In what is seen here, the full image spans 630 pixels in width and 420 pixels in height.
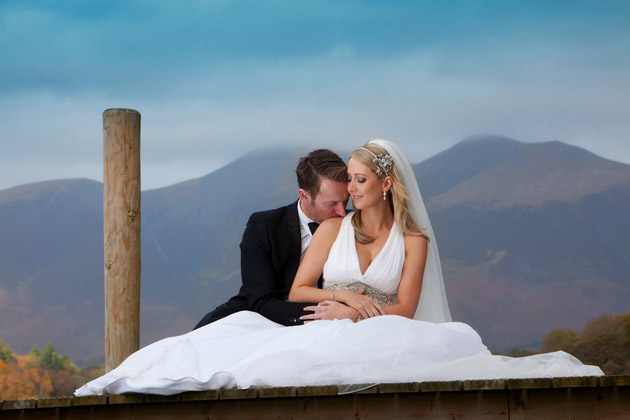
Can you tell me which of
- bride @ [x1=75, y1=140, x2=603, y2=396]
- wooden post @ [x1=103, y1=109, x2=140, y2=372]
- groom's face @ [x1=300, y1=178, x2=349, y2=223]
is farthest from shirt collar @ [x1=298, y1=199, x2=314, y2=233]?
wooden post @ [x1=103, y1=109, x2=140, y2=372]

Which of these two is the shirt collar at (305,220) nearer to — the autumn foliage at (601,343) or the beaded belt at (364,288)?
the beaded belt at (364,288)

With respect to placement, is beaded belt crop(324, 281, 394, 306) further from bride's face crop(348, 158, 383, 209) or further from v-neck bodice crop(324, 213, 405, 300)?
bride's face crop(348, 158, 383, 209)

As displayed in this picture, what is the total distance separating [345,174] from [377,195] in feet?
0.88

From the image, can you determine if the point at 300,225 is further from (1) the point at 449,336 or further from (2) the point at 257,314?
(1) the point at 449,336

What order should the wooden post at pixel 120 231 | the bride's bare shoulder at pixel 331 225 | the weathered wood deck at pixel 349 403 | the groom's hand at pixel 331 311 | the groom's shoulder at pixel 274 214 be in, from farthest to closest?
the wooden post at pixel 120 231, the groom's shoulder at pixel 274 214, the bride's bare shoulder at pixel 331 225, the groom's hand at pixel 331 311, the weathered wood deck at pixel 349 403

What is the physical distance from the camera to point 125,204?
536 cm

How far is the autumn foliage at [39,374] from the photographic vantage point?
17094 mm

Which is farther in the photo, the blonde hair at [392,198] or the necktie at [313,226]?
the necktie at [313,226]

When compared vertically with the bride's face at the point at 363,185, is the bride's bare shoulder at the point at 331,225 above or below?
below

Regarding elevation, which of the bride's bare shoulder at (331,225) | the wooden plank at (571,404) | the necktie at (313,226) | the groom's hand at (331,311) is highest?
the necktie at (313,226)

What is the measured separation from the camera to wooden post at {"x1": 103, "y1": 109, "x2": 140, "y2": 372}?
5336mm

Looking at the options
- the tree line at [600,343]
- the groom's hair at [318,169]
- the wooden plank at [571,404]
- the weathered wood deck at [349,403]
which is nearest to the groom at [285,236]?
the groom's hair at [318,169]

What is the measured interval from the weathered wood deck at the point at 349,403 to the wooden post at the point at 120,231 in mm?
2132

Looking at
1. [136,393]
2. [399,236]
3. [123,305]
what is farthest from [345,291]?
[123,305]
